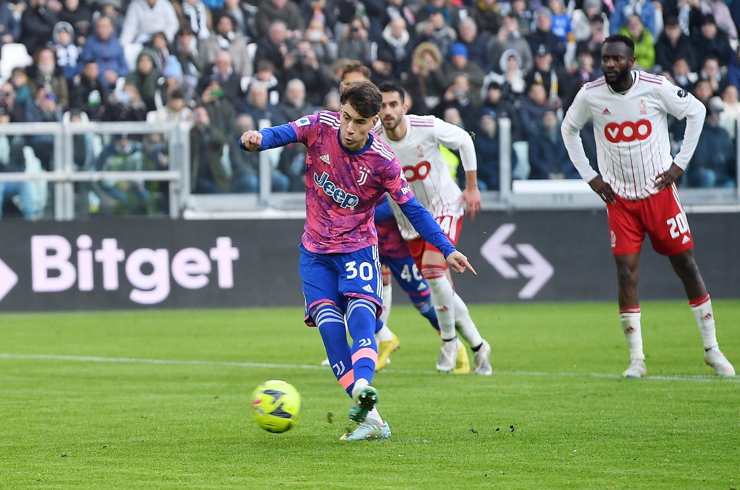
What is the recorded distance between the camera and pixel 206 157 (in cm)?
2084

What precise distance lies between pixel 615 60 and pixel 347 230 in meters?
3.51

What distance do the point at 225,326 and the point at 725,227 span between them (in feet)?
23.7

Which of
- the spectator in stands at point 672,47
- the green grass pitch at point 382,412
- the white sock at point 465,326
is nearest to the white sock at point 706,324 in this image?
the green grass pitch at point 382,412

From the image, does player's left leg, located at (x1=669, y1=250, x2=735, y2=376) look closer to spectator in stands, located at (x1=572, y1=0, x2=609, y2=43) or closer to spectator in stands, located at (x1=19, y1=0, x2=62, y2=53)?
spectator in stands, located at (x1=572, y1=0, x2=609, y2=43)

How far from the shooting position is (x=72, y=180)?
20297 millimetres

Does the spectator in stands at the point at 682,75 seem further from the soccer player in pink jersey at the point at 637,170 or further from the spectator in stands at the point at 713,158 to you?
the soccer player in pink jersey at the point at 637,170

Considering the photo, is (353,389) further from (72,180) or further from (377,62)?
(377,62)

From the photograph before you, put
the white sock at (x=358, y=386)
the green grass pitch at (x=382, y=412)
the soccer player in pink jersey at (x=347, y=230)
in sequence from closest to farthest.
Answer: the green grass pitch at (x=382, y=412), the white sock at (x=358, y=386), the soccer player in pink jersey at (x=347, y=230)

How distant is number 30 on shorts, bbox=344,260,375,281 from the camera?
8.82 meters

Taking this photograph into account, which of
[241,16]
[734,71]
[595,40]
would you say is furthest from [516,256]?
[241,16]

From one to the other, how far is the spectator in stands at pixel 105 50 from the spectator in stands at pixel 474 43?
17.6 feet

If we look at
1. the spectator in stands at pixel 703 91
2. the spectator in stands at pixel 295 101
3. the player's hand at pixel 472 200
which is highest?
the player's hand at pixel 472 200

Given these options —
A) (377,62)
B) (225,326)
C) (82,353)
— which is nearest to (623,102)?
(82,353)

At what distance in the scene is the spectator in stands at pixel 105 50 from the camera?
22.9m
